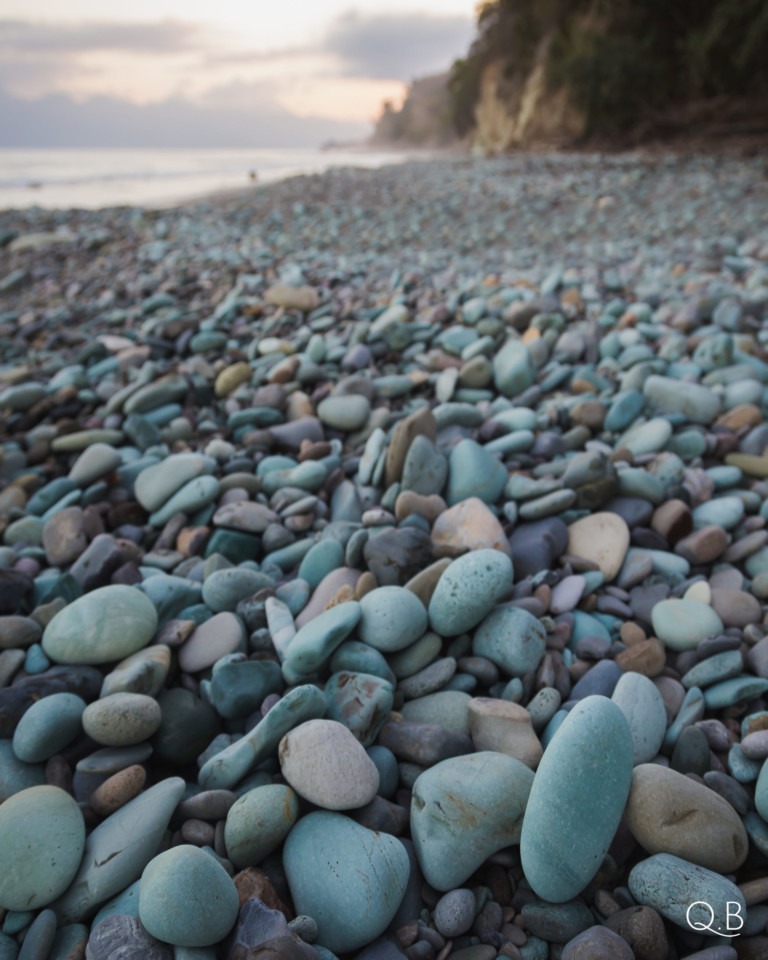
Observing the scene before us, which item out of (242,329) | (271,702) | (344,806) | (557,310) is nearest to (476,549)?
(271,702)

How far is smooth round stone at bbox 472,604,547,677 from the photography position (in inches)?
56.7

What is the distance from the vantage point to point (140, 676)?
4.58 feet

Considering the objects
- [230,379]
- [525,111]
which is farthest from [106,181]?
[230,379]

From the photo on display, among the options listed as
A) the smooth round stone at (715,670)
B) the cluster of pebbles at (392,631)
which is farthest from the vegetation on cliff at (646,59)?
the smooth round stone at (715,670)

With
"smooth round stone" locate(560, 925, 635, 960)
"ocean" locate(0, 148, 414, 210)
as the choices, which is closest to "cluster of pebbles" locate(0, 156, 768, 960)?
"smooth round stone" locate(560, 925, 635, 960)

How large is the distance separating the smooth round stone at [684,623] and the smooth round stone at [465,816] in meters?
0.55

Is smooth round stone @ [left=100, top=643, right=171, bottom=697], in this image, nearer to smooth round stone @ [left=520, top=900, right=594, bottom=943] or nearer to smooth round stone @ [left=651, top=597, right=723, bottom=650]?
smooth round stone @ [left=520, top=900, right=594, bottom=943]

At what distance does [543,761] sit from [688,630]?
62 centimetres

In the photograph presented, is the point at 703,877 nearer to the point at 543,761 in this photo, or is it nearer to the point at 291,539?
the point at 543,761

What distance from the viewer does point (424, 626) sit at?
149cm

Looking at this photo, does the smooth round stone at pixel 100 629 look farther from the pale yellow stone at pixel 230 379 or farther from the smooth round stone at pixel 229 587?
the pale yellow stone at pixel 230 379

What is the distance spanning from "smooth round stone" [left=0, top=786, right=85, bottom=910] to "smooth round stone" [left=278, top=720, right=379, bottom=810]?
0.36 meters

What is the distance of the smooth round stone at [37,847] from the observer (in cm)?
106

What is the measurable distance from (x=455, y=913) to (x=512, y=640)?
1.78 feet
